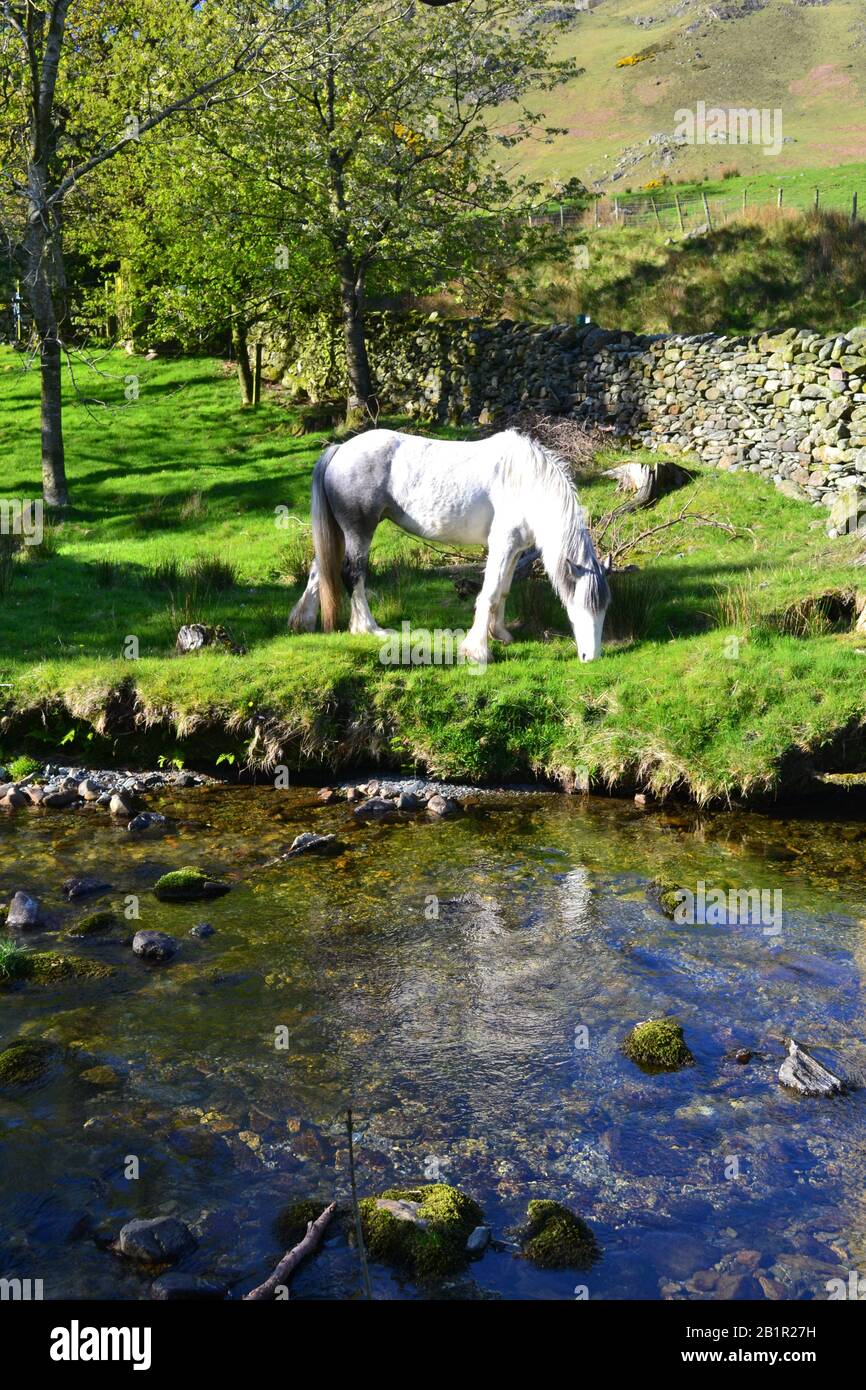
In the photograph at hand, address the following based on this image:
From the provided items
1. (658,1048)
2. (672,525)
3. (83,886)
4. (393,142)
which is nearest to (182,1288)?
(658,1048)

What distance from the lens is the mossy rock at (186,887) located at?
9.19 m

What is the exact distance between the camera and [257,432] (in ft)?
87.0

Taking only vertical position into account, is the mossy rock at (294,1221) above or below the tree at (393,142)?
below

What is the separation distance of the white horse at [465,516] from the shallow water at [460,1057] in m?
3.47

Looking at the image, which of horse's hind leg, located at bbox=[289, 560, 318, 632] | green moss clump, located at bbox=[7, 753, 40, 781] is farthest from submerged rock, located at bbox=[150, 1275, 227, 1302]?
horse's hind leg, located at bbox=[289, 560, 318, 632]

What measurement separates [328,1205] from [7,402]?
27995 millimetres

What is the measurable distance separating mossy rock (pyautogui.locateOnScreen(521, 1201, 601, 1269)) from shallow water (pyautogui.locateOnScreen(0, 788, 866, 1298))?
0.31ft

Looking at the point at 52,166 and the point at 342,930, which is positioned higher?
the point at 52,166

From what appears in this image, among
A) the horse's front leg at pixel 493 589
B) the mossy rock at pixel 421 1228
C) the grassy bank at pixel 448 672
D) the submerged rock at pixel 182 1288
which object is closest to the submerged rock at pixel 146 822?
the grassy bank at pixel 448 672

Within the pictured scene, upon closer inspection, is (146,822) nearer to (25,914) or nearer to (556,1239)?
(25,914)

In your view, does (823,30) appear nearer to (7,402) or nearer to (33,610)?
(7,402)

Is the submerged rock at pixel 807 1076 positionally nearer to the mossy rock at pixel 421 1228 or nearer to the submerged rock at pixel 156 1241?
the mossy rock at pixel 421 1228

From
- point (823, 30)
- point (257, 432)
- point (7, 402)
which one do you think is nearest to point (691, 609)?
point (257, 432)

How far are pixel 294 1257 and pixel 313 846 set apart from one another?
540 cm
